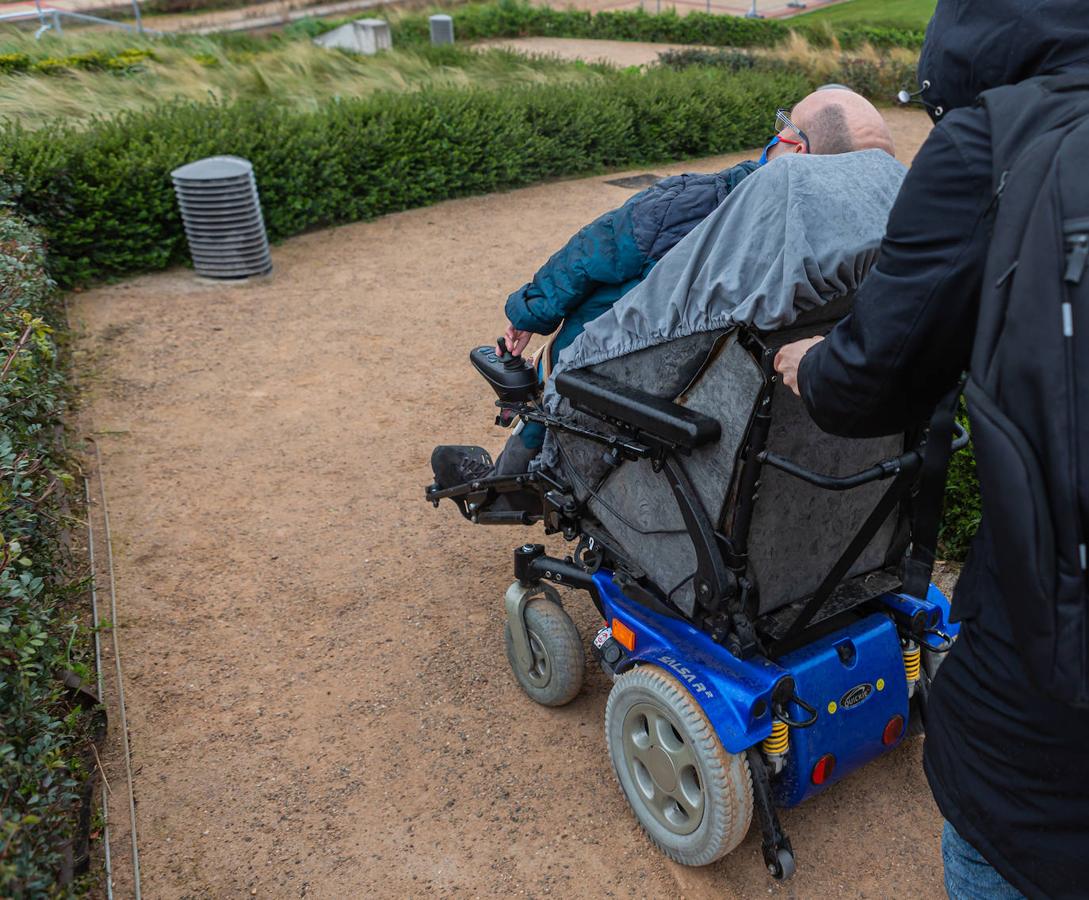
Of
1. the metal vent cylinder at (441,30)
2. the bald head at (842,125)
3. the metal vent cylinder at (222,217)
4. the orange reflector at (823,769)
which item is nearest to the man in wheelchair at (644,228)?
the bald head at (842,125)

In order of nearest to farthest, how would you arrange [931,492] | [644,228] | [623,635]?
1. [931,492]
2. [644,228]
3. [623,635]

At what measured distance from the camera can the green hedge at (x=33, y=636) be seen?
2154 mm

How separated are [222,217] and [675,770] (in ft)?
19.6

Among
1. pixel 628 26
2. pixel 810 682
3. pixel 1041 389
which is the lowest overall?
pixel 628 26

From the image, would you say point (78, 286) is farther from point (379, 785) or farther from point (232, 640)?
point (379, 785)

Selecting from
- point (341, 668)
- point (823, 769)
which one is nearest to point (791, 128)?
point (823, 769)

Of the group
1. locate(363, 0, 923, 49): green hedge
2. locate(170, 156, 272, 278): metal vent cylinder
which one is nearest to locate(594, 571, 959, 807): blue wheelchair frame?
locate(170, 156, 272, 278): metal vent cylinder

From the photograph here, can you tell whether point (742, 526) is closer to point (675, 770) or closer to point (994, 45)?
point (675, 770)

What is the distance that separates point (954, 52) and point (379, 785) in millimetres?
2524

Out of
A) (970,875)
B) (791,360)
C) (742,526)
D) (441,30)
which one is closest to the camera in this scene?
(970,875)

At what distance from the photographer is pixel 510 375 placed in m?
3.22

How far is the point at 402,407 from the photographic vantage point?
18.7 feet

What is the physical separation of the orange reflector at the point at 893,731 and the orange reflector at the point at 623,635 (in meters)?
0.71

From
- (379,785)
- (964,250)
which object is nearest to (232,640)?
(379,785)
